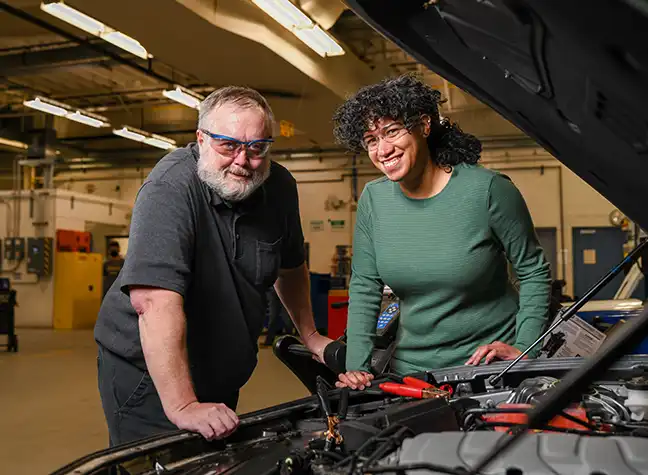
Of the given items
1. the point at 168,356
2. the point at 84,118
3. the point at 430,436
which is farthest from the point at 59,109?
the point at 430,436

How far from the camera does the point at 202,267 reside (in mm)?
1602

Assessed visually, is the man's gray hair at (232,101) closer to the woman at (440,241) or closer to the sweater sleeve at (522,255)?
the woman at (440,241)

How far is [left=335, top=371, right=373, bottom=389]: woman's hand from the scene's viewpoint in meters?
1.67

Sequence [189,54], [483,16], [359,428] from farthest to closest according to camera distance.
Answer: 1. [189,54]
2. [359,428]
3. [483,16]

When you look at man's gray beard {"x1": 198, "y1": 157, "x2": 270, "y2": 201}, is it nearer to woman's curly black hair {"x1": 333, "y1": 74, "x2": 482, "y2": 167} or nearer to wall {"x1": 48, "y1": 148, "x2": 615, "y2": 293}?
woman's curly black hair {"x1": 333, "y1": 74, "x2": 482, "y2": 167}

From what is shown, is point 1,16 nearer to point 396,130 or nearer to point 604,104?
point 396,130

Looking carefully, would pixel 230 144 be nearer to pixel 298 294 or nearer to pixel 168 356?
pixel 168 356

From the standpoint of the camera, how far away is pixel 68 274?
11969 millimetres

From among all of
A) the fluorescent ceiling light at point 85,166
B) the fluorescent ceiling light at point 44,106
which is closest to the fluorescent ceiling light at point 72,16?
the fluorescent ceiling light at point 44,106

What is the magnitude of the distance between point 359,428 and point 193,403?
36cm

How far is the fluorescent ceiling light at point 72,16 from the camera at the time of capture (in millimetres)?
5945

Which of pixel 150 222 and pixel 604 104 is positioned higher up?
pixel 604 104

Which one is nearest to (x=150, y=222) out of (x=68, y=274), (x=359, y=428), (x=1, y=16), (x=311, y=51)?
(x=359, y=428)

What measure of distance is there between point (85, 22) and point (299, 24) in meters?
2.19
